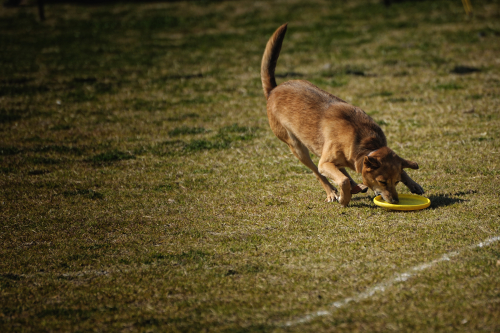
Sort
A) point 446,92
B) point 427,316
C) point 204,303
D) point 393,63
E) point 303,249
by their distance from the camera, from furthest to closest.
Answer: point 393,63 < point 446,92 < point 303,249 < point 204,303 < point 427,316

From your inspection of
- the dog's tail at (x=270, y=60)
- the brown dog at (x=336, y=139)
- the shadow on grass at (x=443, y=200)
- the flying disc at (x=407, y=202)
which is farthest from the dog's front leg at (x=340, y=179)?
the dog's tail at (x=270, y=60)

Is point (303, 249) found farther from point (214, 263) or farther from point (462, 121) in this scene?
point (462, 121)

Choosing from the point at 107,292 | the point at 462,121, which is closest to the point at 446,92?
the point at 462,121

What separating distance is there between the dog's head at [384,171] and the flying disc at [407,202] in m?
0.09

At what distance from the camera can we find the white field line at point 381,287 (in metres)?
3.96

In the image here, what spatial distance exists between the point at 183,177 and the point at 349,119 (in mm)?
2856

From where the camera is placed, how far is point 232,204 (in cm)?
670

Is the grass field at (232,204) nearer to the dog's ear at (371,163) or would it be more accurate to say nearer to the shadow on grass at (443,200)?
the shadow on grass at (443,200)

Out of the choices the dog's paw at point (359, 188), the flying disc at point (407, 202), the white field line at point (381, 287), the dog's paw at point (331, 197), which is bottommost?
the dog's paw at point (331, 197)

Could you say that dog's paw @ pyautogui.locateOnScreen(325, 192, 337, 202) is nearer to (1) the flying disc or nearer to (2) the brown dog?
(2) the brown dog

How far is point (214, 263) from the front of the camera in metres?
5.00

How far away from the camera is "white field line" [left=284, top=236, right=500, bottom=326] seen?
3.96m

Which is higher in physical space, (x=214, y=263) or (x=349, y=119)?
(x=349, y=119)

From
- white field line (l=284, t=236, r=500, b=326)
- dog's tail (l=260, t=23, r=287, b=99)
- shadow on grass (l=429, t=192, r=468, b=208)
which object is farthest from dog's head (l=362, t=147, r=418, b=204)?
dog's tail (l=260, t=23, r=287, b=99)
